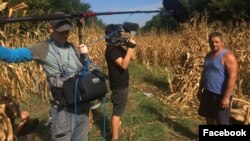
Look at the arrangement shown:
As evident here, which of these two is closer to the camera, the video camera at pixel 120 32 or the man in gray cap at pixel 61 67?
the man in gray cap at pixel 61 67

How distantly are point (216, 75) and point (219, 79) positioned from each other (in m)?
0.07

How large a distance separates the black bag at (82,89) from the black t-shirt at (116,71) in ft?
6.17

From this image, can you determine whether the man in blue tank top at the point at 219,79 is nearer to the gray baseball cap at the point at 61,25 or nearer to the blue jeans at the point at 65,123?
the blue jeans at the point at 65,123


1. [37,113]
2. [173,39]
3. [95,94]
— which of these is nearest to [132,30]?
[95,94]

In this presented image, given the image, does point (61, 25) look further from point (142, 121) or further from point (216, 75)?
point (142, 121)

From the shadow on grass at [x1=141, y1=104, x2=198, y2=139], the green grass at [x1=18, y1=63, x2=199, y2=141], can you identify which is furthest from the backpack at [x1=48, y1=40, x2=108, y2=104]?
the shadow on grass at [x1=141, y1=104, x2=198, y2=139]

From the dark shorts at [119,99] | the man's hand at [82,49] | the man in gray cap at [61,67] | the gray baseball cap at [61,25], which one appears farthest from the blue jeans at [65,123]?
the dark shorts at [119,99]

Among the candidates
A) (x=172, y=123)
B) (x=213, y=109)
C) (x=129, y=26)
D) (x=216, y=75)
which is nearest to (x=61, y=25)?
(x=129, y=26)

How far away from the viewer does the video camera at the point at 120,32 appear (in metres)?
5.84

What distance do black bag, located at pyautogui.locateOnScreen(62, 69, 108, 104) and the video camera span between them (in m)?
1.69

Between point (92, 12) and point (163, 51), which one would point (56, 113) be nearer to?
point (92, 12)

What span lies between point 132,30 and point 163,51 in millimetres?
12761

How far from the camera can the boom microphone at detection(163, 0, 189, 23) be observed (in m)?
3.98

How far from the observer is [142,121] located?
8.07m
